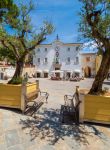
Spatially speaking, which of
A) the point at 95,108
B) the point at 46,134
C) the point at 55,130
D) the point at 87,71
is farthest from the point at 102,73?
the point at 87,71

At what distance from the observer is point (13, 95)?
929cm

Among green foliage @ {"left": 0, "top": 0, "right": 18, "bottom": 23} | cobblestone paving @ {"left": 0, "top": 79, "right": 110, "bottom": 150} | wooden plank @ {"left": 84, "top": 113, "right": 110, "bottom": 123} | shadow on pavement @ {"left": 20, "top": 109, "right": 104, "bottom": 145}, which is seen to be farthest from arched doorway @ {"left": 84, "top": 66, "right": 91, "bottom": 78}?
wooden plank @ {"left": 84, "top": 113, "right": 110, "bottom": 123}

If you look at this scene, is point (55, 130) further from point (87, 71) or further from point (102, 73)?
point (87, 71)

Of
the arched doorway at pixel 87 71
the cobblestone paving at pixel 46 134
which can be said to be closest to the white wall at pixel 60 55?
the arched doorway at pixel 87 71

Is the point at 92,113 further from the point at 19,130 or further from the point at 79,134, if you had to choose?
the point at 19,130

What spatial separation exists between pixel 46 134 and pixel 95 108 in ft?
6.94

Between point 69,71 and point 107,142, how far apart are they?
44.7 m

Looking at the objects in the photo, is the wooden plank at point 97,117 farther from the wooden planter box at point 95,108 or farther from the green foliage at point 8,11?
the green foliage at point 8,11

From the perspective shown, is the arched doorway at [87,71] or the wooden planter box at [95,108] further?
the arched doorway at [87,71]

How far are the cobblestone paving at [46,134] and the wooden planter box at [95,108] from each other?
305 mm

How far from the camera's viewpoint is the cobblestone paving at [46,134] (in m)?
6.29

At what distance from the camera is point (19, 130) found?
7.18m

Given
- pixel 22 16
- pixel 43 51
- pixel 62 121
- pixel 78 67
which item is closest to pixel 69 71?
pixel 78 67

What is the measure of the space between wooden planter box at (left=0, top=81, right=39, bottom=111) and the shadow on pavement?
1.11 meters
